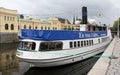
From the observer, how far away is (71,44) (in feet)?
70.0

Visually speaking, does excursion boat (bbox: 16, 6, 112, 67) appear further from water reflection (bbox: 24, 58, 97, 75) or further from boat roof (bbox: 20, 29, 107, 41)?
water reflection (bbox: 24, 58, 97, 75)

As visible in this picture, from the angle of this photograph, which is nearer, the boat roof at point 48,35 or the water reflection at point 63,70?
the boat roof at point 48,35

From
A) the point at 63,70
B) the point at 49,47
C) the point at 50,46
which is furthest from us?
the point at 63,70

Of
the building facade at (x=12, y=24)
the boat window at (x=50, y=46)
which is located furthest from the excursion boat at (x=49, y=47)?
the building facade at (x=12, y=24)

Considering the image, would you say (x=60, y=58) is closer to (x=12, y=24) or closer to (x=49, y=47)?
(x=49, y=47)

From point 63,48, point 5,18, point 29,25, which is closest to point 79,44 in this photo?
point 63,48

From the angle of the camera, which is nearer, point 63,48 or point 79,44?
point 63,48

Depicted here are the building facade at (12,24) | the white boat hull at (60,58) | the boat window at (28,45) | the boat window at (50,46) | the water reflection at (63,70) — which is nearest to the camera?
the white boat hull at (60,58)

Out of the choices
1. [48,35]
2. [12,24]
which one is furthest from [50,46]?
[12,24]

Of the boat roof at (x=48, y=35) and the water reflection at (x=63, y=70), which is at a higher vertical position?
the boat roof at (x=48, y=35)

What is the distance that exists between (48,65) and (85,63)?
6.08 metres

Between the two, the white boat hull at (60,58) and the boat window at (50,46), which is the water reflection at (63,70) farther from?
the boat window at (50,46)

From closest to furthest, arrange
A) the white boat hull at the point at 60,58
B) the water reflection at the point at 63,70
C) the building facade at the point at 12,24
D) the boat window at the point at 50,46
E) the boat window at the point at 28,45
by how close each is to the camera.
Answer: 1. the white boat hull at the point at 60,58
2. the boat window at the point at 50,46
3. the boat window at the point at 28,45
4. the water reflection at the point at 63,70
5. the building facade at the point at 12,24

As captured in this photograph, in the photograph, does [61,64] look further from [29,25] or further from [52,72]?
[29,25]
